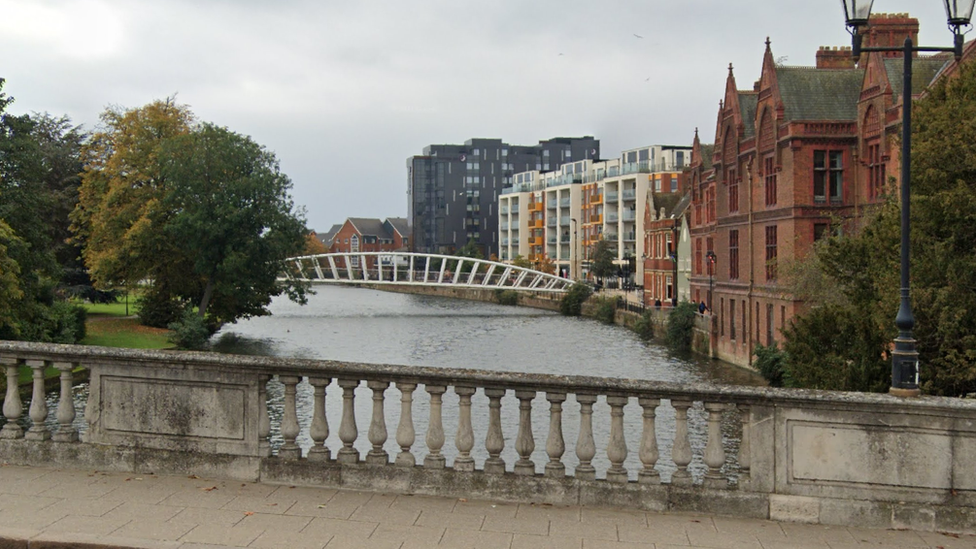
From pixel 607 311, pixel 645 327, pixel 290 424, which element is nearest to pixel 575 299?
pixel 607 311

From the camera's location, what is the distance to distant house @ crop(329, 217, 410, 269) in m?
179

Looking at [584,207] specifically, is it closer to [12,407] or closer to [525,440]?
[12,407]

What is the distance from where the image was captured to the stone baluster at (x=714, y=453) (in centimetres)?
638

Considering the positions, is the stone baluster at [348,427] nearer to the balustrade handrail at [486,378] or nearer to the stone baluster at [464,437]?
the balustrade handrail at [486,378]

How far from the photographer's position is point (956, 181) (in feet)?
49.8

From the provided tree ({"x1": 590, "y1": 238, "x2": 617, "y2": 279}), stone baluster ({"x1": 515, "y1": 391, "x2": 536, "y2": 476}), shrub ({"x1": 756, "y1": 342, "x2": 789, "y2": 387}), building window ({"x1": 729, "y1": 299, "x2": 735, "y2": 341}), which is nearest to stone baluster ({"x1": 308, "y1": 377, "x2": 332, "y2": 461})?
stone baluster ({"x1": 515, "y1": 391, "x2": 536, "y2": 476})

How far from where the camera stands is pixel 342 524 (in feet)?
19.9

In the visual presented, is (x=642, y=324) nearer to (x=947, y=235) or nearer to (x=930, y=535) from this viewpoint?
(x=947, y=235)

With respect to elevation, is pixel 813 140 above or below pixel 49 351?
above

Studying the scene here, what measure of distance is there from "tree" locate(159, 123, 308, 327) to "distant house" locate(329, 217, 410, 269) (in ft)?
412

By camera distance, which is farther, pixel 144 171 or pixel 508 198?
pixel 508 198

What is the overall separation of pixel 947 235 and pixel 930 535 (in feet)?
34.5

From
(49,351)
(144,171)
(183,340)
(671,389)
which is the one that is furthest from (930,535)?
(144,171)

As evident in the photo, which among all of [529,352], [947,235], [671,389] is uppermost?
[947,235]
